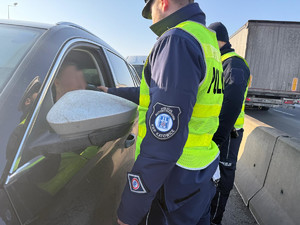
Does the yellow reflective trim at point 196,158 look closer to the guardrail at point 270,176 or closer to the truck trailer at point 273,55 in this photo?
the guardrail at point 270,176

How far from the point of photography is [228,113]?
8.29 feet

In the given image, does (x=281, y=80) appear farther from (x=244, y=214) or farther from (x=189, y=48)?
(x=189, y=48)

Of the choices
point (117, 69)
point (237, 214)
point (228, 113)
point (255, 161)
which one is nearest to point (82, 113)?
point (117, 69)

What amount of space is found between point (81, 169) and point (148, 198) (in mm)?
368

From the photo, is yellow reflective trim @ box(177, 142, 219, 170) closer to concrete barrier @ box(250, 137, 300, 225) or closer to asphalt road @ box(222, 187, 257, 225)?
concrete barrier @ box(250, 137, 300, 225)

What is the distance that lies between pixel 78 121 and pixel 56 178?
316 millimetres

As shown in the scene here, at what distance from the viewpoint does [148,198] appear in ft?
3.78

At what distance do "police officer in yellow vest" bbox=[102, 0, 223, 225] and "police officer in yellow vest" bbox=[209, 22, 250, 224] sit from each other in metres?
1.07

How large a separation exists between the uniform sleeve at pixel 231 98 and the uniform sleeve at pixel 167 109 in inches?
58.8

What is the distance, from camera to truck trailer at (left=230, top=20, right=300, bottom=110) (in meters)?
11.3

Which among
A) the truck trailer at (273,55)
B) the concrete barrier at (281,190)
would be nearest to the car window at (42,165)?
the concrete barrier at (281,190)

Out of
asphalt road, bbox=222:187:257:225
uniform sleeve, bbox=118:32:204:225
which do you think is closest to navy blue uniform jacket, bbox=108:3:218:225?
uniform sleeve, bbox=118:32:204:225

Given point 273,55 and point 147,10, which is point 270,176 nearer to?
point 147,10

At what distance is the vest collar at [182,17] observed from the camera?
52.6 inches
